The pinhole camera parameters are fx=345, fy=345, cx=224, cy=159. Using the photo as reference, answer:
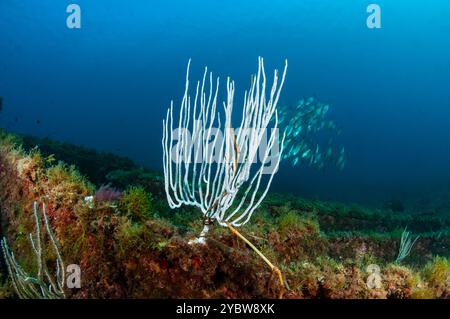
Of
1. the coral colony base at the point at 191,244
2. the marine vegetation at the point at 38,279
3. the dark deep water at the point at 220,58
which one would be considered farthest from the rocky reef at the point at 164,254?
the dark deep water at the point at 220,58

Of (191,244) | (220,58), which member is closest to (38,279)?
(191,244)

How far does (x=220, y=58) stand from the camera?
96312mm

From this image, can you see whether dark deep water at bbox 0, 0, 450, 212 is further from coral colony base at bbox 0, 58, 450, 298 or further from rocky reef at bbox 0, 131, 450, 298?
coral colony base at bbox 0, 58, 450, 298

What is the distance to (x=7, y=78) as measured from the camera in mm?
94438

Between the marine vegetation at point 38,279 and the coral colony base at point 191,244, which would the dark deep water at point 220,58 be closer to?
the coral colony base at point 191,244

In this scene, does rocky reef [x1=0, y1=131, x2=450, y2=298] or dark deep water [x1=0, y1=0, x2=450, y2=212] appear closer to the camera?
rocky reef [x1=0, y1=131, x2=450, y2=298]

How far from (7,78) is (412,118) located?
107823 mm

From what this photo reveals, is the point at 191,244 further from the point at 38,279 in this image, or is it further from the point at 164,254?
the point at 38,279

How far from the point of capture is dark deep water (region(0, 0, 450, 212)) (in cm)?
8794

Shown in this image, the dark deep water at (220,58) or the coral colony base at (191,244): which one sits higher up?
the dark deep water at (220,58)

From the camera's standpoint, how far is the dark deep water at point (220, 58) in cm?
8794

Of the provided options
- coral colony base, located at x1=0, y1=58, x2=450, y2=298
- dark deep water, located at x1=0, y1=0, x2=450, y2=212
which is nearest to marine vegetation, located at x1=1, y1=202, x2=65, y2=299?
coral colony base, located at x1=0, y1=58, x2=450, y2=298

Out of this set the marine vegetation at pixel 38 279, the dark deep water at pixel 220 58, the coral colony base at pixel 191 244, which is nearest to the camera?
the coral colony base at pixel 191 244

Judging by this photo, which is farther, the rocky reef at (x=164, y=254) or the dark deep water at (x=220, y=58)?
the dark deep water at (x=220, y=58)
